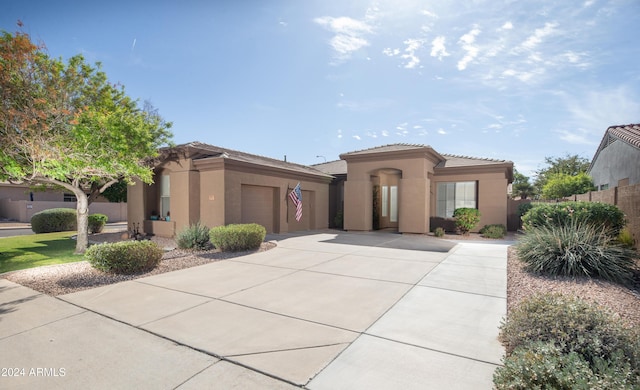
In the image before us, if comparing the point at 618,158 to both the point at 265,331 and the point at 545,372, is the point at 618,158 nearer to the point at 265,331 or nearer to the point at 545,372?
the point at 545,372

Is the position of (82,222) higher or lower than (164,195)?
lower

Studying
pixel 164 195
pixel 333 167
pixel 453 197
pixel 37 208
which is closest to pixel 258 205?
pixel 164 195

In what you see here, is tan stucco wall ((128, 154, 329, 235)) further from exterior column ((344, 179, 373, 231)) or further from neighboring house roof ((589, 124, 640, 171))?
neighboring house roof ((589, 124, 640, 171))

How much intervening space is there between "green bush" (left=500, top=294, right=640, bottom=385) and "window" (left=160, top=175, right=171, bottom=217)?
51.5ft

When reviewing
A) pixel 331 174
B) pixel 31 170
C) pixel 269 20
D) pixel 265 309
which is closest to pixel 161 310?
pixel 265 309

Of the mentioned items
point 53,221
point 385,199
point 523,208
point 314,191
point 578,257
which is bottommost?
point 53,221

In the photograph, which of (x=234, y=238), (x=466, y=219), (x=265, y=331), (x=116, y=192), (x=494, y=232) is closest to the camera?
(x=265, y=331)

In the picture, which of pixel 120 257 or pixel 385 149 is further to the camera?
pixel 385 149

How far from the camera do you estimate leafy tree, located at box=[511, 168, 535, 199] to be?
56.5m

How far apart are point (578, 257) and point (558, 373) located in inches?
225

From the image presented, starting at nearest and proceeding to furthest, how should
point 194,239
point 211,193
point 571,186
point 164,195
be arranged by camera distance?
point 194,239 → point 211,193 → point 164,195 → point 571,186

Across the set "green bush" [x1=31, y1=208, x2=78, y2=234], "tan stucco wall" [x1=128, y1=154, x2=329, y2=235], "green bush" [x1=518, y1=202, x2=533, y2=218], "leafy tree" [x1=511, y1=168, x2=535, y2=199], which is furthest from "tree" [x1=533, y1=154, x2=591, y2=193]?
"green bush" [x1=31, y1=208, x2=78, y2=234]

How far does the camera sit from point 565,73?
35.9 feet

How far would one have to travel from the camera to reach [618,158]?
66.0 ft
